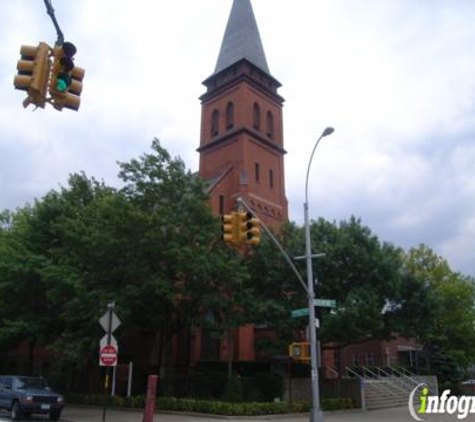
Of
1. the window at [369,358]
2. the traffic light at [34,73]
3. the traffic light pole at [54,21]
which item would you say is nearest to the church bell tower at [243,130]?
the window at [369,358]

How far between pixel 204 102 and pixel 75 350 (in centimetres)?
2949

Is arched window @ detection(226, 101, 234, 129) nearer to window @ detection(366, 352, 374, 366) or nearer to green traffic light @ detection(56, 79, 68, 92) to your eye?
window @ detection(366, 352, 374, 366)

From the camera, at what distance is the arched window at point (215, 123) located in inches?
1823

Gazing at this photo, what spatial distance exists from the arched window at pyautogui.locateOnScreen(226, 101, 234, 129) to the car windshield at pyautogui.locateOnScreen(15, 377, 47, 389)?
92.3ft

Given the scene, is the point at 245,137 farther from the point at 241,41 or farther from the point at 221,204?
the point at 241,41

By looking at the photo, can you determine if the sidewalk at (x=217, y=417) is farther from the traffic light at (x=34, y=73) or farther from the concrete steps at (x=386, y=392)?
the traffic light at (x=34, y=73)

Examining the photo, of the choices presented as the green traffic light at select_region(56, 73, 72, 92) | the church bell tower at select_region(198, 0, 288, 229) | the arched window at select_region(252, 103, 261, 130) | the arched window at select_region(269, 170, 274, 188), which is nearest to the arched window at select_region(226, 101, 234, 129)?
the church bell tower at select_region(198, 0, 288, 229)

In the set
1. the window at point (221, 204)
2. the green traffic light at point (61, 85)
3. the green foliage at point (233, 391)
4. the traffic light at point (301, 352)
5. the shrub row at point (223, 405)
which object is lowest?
the shrub row at point (223, 405)

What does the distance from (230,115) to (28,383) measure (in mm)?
29678

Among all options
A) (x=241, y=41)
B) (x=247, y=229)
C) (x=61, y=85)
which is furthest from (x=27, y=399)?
(x=241, y=41)

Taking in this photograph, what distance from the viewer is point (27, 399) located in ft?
63.9

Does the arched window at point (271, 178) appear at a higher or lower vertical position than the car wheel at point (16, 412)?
higher

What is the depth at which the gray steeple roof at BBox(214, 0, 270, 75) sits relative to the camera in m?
47.5

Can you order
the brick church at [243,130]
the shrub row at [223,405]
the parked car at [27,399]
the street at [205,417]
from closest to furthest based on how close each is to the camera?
the parked car at [27,399], the street at [205,417], the shrub row at [223,405], the brick church at [243,130]
